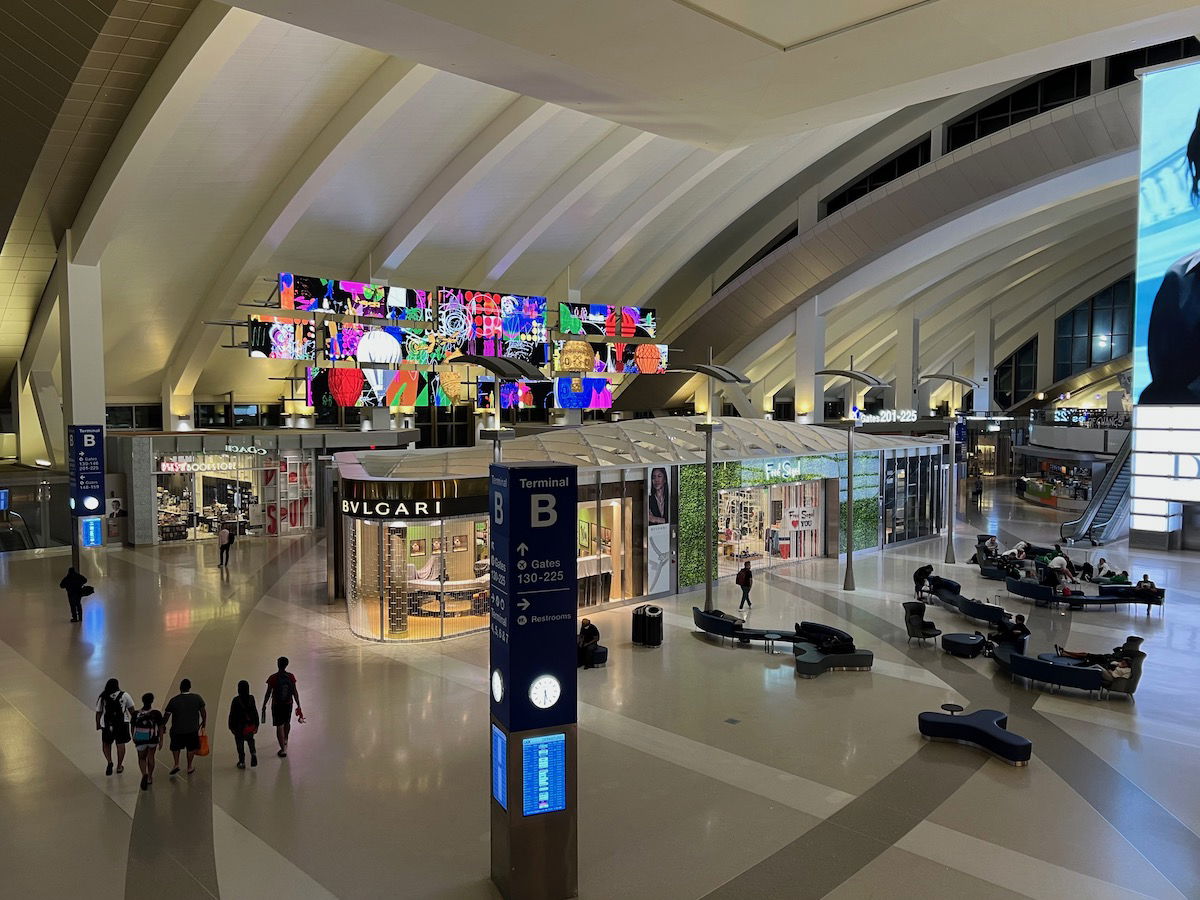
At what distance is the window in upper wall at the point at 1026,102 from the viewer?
112ft

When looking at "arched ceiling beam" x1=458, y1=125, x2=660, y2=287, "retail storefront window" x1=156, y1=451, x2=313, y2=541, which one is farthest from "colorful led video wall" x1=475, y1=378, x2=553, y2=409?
"retail storefront window" x1=156, y1=451, x2=313, y2=541

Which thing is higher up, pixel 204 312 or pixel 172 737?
pixel 204 312

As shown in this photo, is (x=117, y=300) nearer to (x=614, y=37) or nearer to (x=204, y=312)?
(x=204, y=312)

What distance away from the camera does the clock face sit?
7.54 m

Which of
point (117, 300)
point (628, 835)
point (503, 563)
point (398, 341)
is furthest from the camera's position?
point (398, 341)

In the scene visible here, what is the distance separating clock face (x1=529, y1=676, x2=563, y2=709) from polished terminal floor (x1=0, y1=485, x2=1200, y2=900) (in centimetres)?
165

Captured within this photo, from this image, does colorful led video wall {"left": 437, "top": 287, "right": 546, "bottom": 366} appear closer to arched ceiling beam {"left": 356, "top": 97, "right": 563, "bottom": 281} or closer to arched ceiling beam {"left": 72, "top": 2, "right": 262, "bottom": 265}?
arched ceiling beam {"left": 356, "top": 97, "right": 563, "bottom": 281}

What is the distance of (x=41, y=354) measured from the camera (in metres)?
28.2

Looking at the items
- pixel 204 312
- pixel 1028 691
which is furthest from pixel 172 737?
pixel 204 312

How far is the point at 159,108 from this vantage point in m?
18.5

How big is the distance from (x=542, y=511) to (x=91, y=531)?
54.8 feet

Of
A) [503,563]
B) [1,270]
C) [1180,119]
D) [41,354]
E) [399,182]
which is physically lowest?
[503,563]

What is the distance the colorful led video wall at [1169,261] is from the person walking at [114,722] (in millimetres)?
19638

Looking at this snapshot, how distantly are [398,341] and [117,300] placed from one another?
8.63m
